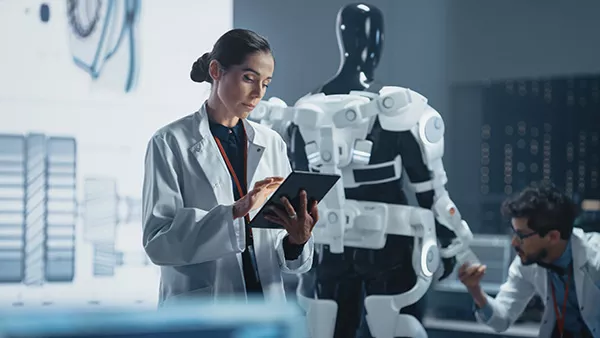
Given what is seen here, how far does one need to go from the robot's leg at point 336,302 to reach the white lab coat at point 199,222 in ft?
3.08

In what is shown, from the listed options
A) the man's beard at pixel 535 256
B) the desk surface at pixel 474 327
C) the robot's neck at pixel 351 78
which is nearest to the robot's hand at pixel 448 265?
the man's beard at pixel 535 256

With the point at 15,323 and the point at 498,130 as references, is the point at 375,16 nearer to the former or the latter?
the point at 498,130

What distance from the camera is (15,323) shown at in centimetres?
54

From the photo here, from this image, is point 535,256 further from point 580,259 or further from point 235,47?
point 235,47

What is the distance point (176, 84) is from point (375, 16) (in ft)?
3.31

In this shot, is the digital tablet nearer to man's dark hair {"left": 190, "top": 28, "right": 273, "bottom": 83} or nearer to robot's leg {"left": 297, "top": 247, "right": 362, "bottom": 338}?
man's dark hair {"left": 190, "top": 28, "right": 273, "bottom": 83}

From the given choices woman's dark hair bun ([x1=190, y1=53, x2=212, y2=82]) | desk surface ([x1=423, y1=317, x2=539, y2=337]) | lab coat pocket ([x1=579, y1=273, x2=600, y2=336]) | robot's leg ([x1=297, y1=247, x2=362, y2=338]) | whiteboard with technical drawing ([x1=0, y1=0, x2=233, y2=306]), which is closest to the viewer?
woman's dark hair bun ([x1=190, y1=53, x2=212, y2=82])

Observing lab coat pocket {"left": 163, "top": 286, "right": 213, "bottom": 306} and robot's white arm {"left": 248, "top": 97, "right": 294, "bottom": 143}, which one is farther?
robot's white arm {"left": 248, "top": 97, "right": 294, "bottom": 143}

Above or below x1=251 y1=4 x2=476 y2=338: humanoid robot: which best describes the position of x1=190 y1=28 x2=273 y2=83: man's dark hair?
above

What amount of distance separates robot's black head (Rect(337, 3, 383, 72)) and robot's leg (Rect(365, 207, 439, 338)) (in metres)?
0.58

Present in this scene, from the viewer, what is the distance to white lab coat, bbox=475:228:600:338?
2703 mm

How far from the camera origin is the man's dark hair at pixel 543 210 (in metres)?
2.77

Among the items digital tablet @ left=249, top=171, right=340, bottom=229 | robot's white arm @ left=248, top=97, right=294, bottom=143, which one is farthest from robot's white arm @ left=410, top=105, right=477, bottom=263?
digital tablet @ left=249, top=171, right=340, bottom=229

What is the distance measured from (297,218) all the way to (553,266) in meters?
1.38
